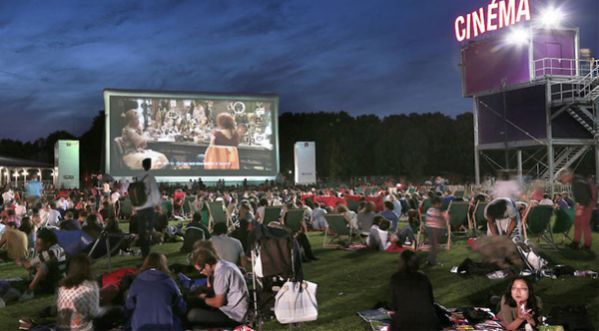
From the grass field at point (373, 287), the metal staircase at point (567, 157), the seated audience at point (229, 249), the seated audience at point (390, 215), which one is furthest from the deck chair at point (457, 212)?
the metal staircase at point (567, 157)

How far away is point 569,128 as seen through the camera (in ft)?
96.1

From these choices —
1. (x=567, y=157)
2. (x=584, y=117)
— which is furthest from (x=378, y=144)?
(x=584, y=117)

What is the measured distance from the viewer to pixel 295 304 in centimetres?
569

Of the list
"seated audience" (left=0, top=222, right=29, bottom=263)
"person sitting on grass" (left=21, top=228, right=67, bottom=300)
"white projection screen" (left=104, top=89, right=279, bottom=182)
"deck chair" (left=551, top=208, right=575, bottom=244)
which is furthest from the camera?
"white projection screen" (left=104, top=89, right=279, bottom=182)

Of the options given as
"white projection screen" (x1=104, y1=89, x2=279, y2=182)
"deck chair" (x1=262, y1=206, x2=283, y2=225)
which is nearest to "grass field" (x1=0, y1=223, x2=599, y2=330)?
→ "deck chair" (x1=262, y1=206, x2=283, y2=225)

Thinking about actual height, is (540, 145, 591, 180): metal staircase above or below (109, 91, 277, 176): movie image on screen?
below

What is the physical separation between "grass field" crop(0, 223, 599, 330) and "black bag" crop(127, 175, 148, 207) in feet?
5.33

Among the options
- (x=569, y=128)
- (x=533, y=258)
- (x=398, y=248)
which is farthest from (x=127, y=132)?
(x=533, y=258)

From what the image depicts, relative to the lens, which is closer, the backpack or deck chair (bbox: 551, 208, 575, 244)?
the backpack

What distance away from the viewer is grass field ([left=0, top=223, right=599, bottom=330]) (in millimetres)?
6602

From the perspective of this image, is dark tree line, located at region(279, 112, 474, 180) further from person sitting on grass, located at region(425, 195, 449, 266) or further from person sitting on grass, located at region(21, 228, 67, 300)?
person sitting on grass, located at region(21, 228, 67, 300)

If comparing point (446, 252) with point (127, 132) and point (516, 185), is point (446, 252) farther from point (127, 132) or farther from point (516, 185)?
point (127, 132)

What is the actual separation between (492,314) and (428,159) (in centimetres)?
6234

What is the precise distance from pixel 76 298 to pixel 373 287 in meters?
4.36
